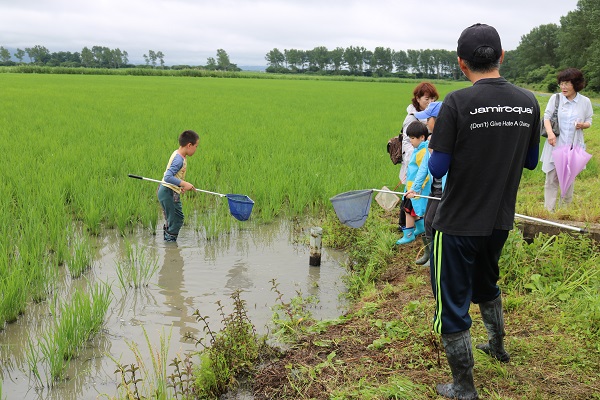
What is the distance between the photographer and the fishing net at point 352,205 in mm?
3645

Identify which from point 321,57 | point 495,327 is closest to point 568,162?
point 495,327

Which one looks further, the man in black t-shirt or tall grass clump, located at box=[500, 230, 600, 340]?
tall grass clump, located at box=[500, 230, 600, 340]

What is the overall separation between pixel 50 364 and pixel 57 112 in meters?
10.5

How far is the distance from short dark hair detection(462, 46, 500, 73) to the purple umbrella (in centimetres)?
296

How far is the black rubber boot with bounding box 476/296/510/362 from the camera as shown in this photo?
2416 mm

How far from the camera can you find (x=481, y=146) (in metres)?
2.02

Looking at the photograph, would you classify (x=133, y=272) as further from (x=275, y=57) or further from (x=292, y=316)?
(x=275, y=57)

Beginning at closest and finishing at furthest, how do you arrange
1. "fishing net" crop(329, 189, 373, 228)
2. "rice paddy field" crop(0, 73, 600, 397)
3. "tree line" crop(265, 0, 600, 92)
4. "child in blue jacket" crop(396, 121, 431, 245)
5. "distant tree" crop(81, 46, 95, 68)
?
"rice paddy field" crop(0, 73, 600, 397) → "fishing net" crop(329, 189, 373, 228) → "child in blue jacket" crop(396, 121, 431, 245) → "tree line" crop(265, 0, 600, 92) → "distant tree" crop(81, 46, 95, 68)

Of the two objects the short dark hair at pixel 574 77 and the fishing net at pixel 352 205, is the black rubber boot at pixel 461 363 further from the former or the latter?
the short dark hair at pixel 574 77

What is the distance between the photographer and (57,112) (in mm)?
11688

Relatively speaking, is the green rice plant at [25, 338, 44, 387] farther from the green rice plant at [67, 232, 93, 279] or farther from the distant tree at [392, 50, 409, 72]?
the distant tree at [392, 50, 409, 72]

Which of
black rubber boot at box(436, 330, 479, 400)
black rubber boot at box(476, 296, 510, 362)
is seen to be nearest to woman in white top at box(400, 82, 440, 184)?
black rubber boot at box(476, 296, 510, 362)

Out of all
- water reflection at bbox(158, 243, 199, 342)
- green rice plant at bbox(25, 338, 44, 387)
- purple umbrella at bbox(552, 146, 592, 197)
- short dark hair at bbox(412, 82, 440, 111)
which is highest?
short dark hair at bbox(412, 82, 440, 111)

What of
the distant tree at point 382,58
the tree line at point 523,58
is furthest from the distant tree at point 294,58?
the distant tree at point 382,58
